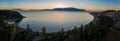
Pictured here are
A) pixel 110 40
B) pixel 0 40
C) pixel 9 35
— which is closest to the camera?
pixel 0 40

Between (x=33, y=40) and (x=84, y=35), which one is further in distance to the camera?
(x=33, y=40)

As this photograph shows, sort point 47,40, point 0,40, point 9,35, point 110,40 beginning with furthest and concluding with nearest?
point 110,40
point 47,40
point 9,35
point 0,40

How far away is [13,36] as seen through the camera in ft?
51.8

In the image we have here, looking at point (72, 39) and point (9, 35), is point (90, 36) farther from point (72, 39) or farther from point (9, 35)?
point (9, 35)

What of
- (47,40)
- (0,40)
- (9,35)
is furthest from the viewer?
(47,40)

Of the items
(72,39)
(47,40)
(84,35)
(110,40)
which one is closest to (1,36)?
(47,40)

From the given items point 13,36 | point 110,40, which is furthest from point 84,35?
point 13,36

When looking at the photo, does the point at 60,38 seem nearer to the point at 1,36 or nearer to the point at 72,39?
the point at 72,39

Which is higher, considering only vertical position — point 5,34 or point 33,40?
point 5,34

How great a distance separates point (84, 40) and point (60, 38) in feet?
12.0

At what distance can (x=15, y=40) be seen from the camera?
1524 centimetres

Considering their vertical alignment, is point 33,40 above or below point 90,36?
below

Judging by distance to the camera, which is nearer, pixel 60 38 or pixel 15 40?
pixel 15 40

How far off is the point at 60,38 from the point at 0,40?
5.86m
